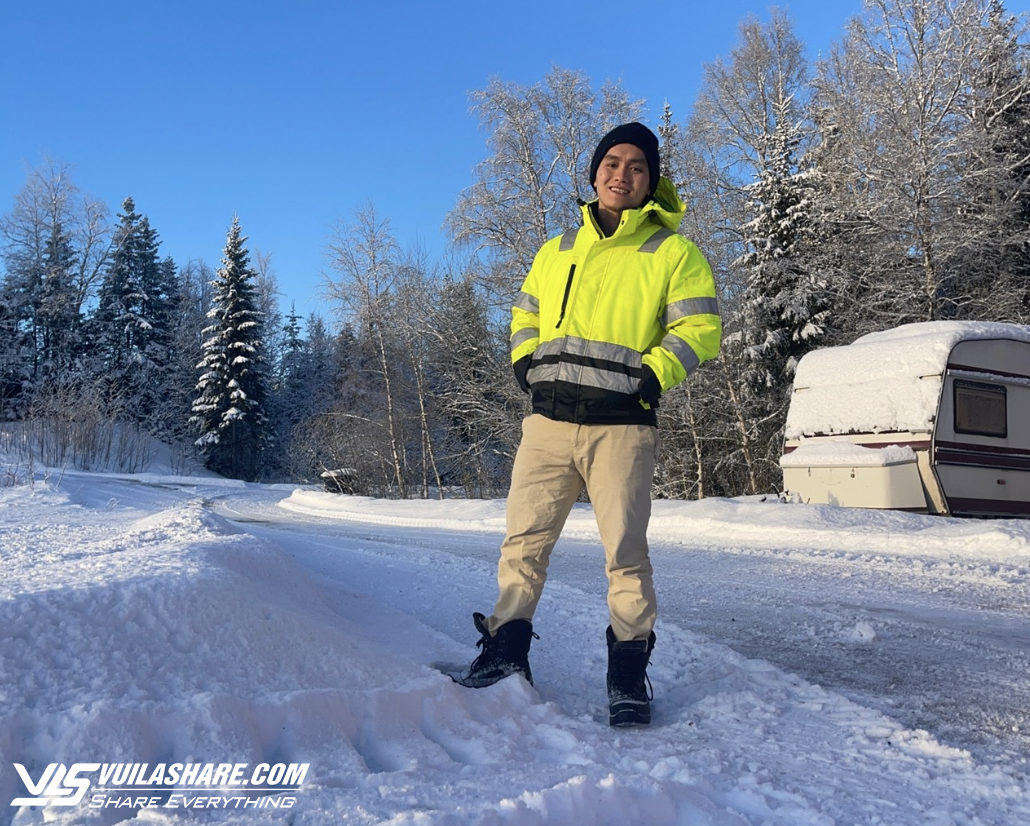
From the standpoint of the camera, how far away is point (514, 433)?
20016mm

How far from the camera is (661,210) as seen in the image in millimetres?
2959

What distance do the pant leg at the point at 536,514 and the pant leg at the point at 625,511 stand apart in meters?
0.11

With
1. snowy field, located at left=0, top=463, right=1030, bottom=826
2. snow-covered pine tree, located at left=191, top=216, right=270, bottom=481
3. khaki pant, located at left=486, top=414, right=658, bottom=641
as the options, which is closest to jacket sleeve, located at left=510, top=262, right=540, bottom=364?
khaki pant, located at left=486, top=414, right=658, bottom=641

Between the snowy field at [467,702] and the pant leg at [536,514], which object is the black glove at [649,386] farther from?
the snowy field at [467,702]

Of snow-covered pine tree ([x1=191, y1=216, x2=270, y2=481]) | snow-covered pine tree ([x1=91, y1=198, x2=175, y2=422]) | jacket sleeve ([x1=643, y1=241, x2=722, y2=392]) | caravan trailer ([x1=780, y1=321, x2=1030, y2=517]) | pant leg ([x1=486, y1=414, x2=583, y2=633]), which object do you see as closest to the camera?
jacket sleeve ([x1=643, y1=241, x2=722, y2=392])

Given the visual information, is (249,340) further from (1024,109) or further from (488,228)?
(1024,109)

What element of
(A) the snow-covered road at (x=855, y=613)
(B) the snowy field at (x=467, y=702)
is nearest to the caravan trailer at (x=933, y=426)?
(A) the snow-covered road at (x=855, y=613)

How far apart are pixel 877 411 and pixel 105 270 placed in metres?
39.9

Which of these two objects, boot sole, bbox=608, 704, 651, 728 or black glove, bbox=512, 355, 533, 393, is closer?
boot sole, bbox=608, 704, 651, 728

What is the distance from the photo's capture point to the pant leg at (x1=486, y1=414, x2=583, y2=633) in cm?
288

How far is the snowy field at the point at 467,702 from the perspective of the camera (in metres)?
1.79

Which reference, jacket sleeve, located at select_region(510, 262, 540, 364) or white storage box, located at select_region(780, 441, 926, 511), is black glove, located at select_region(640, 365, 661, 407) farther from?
white storage box, located at select_region(780, 441, 926, 511)

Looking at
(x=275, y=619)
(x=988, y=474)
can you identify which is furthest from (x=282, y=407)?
(x=275, y=619)

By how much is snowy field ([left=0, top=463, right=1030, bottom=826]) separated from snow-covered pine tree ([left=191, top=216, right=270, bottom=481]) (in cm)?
3266
